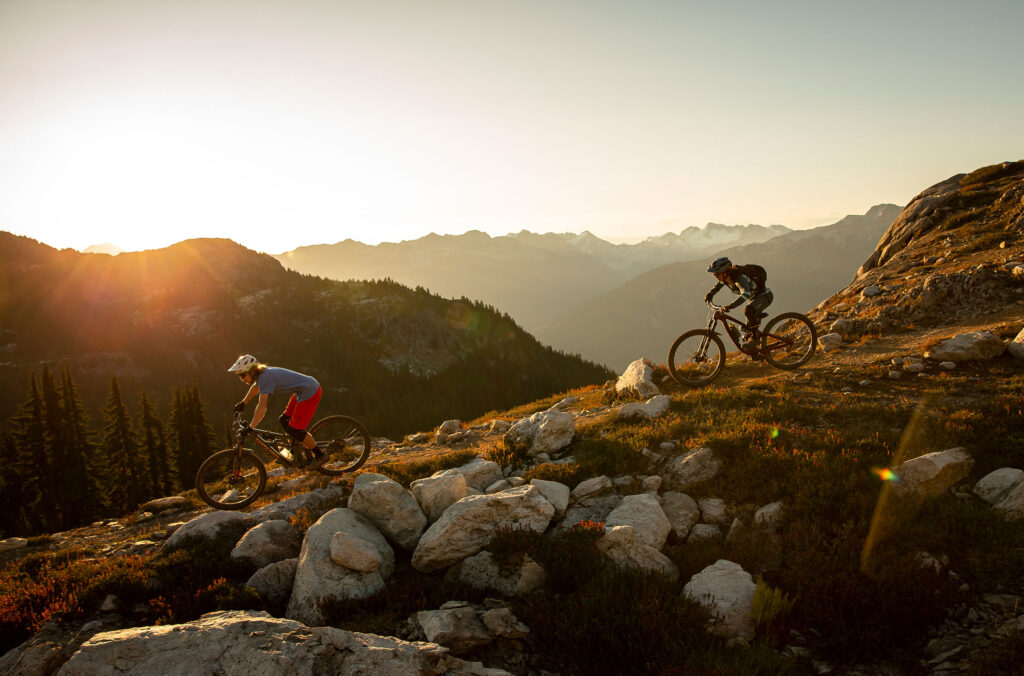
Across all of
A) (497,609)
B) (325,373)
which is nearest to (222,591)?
(497,609)

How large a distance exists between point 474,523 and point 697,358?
9.52 meters

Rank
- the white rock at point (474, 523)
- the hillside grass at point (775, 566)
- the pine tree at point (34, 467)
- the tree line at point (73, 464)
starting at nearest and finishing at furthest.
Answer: the hillside grass at point (775, 566) → the white rock at point (474, 523) → the pine tree at point (34, 467) → the tree line at point (73, 464)

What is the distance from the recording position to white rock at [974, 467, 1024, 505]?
7.27 meters

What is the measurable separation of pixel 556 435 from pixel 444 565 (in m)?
4.78

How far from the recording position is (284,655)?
527 cm

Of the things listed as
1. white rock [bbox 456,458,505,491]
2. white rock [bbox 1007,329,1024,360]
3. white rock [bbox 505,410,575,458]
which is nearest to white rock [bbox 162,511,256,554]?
white rock [bbox 456,458,505,491]

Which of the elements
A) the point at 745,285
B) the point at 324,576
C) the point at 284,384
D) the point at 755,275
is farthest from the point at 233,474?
the point at 755,275

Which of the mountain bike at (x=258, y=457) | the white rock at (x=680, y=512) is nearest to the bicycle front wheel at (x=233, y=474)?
the mountain bike at (x=258, y=457)

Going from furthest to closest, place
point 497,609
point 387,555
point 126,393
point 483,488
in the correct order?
point 126,393, point 483,488, point 387,555, point 497,609

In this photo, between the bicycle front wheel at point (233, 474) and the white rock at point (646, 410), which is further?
the white rock at point (646, 410)

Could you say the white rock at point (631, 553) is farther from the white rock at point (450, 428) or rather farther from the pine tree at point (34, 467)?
the pine tree at point (34, 467)

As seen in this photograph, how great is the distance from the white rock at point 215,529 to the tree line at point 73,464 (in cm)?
5060

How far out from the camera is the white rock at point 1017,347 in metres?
11.3

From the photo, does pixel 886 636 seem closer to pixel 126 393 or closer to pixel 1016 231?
pixel 1016 231
